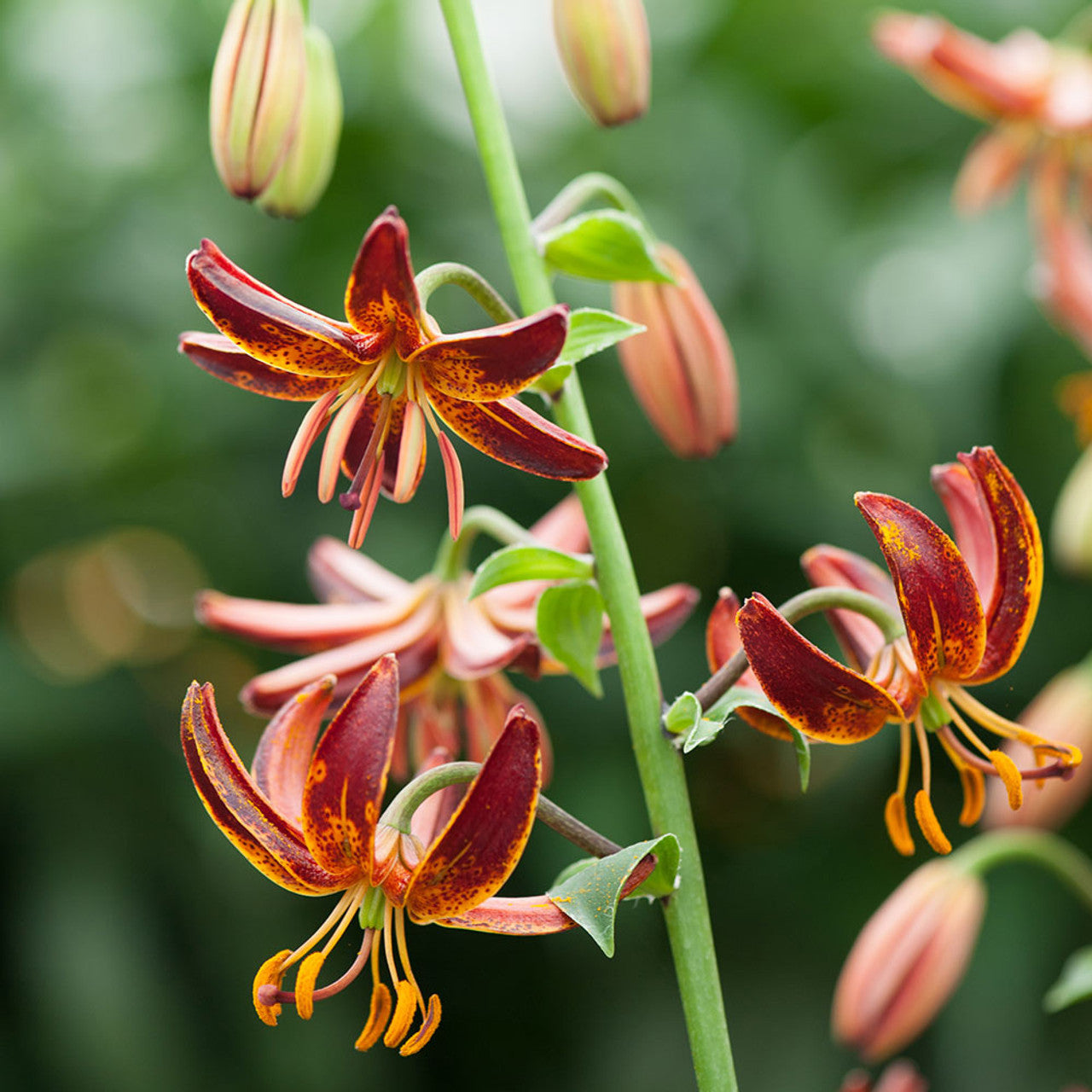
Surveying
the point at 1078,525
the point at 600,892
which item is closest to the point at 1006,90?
the point at 1078,525

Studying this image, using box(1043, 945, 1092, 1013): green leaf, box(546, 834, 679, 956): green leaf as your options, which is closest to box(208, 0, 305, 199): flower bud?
box(546, 834, 679, 956): green leaf

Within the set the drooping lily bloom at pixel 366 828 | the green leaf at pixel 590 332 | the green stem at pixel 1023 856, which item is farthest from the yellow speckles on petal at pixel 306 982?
the green stem at pixel 1023 856

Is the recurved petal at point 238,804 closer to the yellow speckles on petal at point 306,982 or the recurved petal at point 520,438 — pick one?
the yellow speckles on petal at point 306,982

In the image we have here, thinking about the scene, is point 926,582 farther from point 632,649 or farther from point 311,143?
point 311,143

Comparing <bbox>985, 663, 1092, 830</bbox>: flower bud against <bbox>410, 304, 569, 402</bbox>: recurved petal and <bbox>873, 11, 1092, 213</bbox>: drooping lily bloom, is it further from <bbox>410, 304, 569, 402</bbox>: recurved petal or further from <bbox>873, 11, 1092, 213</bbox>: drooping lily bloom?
<bbox>410, 304, 569, 402</bbox>: recurved petal

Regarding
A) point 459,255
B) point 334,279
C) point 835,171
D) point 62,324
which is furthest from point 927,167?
point 62,324

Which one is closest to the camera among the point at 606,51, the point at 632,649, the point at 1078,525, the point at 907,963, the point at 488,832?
the point at 488,832

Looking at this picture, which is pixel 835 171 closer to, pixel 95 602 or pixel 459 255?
pixel 459 255
